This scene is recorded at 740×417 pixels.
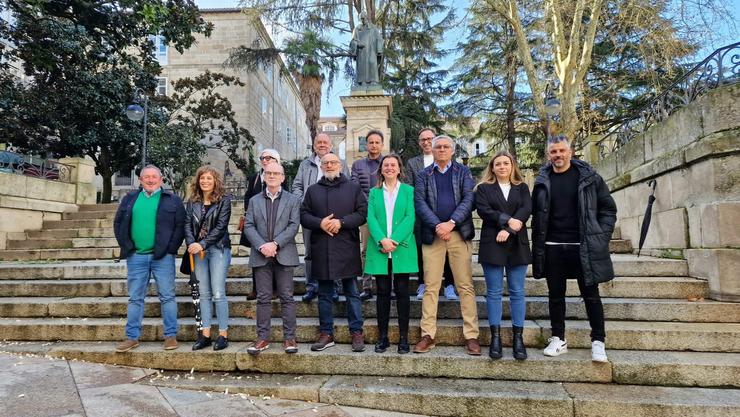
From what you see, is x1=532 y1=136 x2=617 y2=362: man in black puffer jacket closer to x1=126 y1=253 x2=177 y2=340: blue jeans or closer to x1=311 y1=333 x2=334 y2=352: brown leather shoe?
x1=311 y1=333 x2=334 y2=352: brown leather shoe

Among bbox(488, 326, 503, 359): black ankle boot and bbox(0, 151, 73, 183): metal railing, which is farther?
bbox(0, 151, 73, 183): metal railing

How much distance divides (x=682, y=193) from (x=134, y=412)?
6.28 metres

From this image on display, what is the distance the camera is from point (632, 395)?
3.48 meters

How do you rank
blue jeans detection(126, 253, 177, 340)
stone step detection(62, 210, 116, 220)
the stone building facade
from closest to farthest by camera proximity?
blue jeans detection(126, 253, 177, 340) → stone step detection(62, 210, 116, 220) → the stone building facade

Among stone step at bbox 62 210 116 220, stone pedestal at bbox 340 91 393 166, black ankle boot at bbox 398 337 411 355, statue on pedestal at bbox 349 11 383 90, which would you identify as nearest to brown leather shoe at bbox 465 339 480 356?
black ankle boot at bbox 398 337 411 355

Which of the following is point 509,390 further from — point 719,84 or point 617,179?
point 617,179

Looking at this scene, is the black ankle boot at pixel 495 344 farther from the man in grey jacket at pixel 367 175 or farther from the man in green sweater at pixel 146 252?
the man in green sweater at pixel 146 252

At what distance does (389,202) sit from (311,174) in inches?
55.9

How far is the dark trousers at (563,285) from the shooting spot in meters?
3.88

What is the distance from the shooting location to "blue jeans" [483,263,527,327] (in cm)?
395

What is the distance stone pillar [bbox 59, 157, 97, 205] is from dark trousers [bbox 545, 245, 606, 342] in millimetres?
11585

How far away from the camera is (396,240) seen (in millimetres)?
4156

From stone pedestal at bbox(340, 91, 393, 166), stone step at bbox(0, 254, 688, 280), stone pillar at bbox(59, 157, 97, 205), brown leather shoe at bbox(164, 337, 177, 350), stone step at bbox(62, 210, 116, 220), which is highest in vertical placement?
stone pedestal at bbox(340, 91, 393, 166)

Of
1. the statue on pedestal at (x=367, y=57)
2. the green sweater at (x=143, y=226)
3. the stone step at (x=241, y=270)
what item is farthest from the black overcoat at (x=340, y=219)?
the statue on pedestal at (x=367, y=57)
